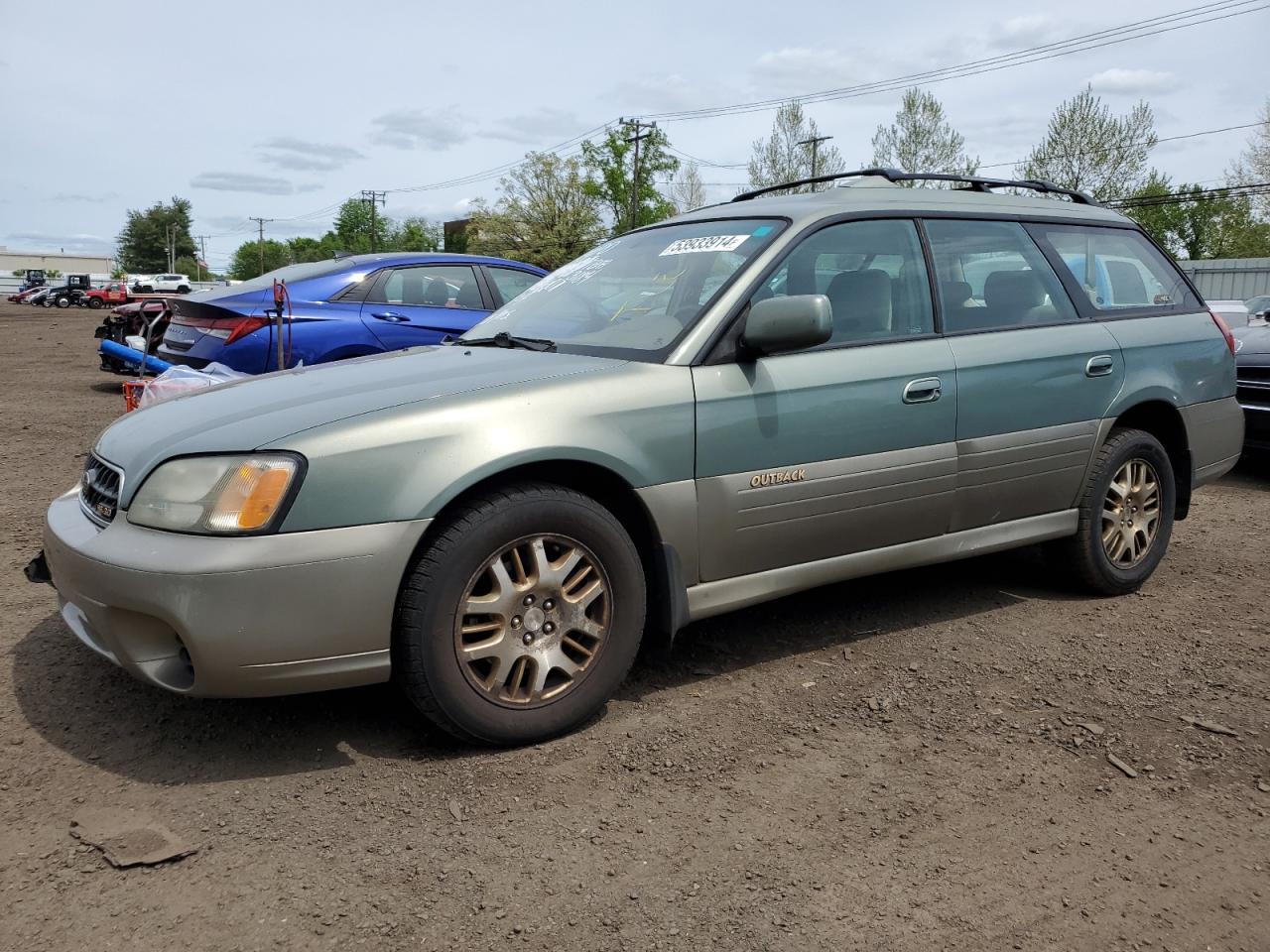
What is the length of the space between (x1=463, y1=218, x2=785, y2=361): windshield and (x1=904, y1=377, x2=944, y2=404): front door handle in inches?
29.1

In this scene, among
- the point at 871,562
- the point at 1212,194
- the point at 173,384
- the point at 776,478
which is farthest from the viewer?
the point at 1212,194

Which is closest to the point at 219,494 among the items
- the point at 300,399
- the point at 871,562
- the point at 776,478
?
the point at 300,399

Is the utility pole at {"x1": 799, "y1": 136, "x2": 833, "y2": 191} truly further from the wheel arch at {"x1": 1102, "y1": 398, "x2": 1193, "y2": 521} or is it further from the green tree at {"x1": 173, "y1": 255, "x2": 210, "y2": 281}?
the green tree at {"x1": 173, "y1": 255, "x2": 210, "y2": 281}

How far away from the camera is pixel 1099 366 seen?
4375 millimetres

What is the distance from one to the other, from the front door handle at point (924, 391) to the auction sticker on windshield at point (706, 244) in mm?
803

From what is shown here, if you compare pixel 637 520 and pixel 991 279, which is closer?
pixel 637 520

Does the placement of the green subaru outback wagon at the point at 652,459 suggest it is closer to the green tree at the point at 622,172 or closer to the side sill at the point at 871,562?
the side sill at the point at 871,562

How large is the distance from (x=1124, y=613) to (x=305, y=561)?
3399 mm

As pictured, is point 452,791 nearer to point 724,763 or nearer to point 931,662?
point 724,763

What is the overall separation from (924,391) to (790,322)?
0.78m

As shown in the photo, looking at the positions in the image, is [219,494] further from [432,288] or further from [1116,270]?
[432,288]

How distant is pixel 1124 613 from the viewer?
4.43 metres

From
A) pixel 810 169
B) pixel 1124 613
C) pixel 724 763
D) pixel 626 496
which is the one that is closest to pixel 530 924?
pixel 724 763

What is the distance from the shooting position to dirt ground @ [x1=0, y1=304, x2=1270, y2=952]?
2.26m
